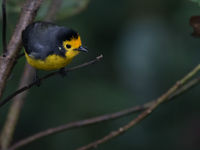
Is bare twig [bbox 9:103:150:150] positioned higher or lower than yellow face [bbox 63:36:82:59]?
higher

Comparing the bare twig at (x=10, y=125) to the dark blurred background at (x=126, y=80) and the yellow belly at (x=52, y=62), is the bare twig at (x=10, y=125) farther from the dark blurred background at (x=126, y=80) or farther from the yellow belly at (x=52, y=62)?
the dark blurred background at (x=126, y=80)

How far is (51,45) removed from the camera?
2.54 metres

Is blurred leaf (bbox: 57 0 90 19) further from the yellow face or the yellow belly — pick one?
the yellow belly

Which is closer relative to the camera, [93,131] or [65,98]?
[93,131]

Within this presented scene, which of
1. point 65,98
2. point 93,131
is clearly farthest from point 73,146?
point 65,98

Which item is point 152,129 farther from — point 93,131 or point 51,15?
point 51,15

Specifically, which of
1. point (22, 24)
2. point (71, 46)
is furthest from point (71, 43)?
point (22, 24)

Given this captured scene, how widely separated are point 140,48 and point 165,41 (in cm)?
26

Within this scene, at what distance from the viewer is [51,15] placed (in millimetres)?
2143

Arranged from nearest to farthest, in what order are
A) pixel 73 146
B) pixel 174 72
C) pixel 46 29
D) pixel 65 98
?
1. pixel 46 29
2. pixel 73 146
3. pixel 65 98
4. pixel 174 72

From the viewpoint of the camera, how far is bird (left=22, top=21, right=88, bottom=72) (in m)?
2.39

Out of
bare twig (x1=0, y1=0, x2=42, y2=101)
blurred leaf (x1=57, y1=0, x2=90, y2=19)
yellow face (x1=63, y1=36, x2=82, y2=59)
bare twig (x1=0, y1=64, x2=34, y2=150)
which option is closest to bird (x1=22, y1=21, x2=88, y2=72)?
yellow face (x1=63, y1=36, x2=82, y2=59)

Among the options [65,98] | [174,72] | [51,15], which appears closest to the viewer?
[51,15]

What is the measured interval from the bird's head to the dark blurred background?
0.67 metres
